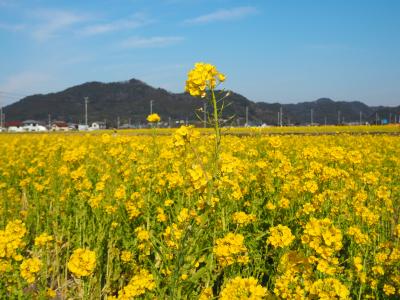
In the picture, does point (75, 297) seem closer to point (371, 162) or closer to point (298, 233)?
point (298, 233)

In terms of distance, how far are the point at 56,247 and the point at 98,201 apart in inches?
30.0

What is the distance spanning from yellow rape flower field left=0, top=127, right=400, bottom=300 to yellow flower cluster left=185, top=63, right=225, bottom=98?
12.0 inches

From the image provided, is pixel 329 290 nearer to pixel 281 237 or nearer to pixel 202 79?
pixel 281 237

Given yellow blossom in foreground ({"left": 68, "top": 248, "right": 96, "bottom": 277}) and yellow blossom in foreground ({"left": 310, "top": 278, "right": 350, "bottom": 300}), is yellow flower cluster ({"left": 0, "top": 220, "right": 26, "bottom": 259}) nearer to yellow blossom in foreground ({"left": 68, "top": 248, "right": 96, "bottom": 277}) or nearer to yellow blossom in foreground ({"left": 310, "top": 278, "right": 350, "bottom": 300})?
yellow blossom in foreground ({"left": 68, "top": 248, "right": 96, "bottom": 277})

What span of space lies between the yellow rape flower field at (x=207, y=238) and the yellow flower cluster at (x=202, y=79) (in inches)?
12.0

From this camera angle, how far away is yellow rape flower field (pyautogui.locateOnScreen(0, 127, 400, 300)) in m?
2.33

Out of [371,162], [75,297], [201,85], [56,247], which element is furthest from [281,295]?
[371,162]

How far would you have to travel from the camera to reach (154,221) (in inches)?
152

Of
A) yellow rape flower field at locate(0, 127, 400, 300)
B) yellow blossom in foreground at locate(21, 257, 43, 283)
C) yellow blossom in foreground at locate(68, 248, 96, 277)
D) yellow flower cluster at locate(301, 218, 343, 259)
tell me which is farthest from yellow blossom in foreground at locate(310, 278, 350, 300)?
yellow blossom in foreground at locate(21, 257, 43, 283)

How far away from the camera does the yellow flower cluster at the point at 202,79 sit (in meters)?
2.65

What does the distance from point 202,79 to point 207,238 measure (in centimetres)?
143

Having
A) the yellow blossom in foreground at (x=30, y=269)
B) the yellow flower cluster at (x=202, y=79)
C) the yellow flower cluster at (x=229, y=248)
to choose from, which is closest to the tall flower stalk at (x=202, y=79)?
the yellow flower cluster at (x=202, y=79)

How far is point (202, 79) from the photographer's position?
2.65m

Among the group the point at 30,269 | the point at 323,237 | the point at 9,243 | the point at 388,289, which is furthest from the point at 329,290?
the point at 9,243
